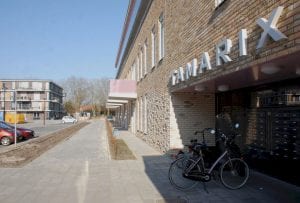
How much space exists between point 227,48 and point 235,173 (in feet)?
8.79

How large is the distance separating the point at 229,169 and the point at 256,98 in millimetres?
2759

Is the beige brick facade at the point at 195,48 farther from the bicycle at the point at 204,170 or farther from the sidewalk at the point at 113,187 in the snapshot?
the sidewalk at the point at 113,187

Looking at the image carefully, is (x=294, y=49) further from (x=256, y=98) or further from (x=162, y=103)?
(x=162, y=103)

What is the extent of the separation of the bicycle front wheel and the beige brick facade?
1.87 m

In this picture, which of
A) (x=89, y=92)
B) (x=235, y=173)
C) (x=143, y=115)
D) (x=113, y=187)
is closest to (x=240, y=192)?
(x=235, y=173)

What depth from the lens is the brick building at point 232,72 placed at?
212 inches

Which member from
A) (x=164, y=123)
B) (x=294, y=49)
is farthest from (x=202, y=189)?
(x=164, y=123)

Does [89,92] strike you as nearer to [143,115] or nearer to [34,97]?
[34,97]

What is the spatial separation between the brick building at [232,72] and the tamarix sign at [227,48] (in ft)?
0.04

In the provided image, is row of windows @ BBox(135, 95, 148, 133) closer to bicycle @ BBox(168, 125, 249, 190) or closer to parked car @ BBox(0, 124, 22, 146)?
parked car @ BBox(0, 124, 22, 146)

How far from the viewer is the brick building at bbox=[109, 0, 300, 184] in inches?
212

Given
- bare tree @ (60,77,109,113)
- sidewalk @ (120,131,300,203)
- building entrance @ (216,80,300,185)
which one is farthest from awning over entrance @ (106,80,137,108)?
bare tree @ (60,77,109,113)

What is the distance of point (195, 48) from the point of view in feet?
30.4

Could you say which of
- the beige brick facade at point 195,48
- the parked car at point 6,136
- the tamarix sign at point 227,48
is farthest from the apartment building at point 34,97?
the tamarix sign at point 227,48
